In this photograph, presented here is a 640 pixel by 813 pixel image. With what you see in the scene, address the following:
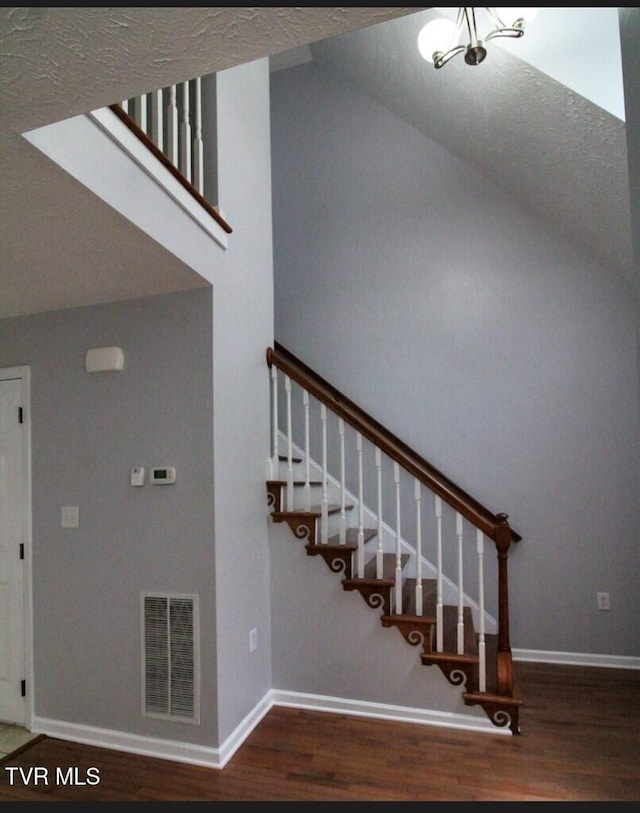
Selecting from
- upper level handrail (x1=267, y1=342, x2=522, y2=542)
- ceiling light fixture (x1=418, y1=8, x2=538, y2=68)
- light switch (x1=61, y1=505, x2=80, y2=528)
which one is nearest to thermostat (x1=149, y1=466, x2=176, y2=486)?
light switch (x1=61, y1=505, x2=80, y2=528)

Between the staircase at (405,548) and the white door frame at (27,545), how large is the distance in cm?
132

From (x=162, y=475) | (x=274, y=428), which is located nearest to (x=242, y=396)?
(x=274, y=428)

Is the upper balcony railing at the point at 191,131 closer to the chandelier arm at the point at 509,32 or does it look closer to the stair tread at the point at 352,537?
the chandelier arm at the point at 509,32

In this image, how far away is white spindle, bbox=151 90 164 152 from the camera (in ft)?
6.73

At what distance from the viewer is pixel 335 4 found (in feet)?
3.09

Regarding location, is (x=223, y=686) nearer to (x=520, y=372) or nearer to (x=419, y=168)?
(x=520, y=372)

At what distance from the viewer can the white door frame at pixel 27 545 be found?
256cm

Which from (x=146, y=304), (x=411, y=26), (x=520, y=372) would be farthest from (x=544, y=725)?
(x=411, y=26)

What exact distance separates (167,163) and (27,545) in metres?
2.11

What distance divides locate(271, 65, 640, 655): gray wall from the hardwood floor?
928mm

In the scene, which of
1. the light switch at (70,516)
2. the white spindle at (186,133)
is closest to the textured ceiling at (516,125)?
the white spindle at (186,133)

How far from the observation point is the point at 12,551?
8.71 feet

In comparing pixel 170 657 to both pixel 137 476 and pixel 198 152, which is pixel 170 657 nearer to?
pixel 137 476

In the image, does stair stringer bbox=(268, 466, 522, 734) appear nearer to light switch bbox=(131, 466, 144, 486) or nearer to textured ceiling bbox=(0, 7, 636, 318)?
light switch bbox=(131, 466, 144, 486)
